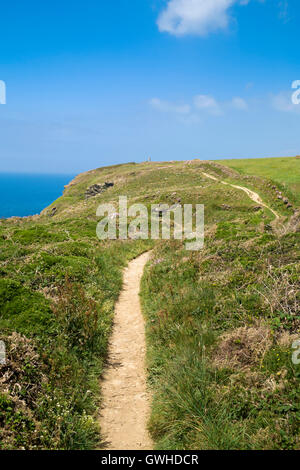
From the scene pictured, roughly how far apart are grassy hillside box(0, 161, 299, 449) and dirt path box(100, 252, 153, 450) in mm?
255

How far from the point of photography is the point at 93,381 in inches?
255

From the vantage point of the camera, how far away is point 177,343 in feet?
23.6

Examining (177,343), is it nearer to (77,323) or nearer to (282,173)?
(77,323)

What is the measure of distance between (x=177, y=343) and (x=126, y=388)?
1556 millimetres

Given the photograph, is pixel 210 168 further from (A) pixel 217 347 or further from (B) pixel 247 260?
(A) pixel 217 347

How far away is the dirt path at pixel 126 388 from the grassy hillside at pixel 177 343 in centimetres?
26

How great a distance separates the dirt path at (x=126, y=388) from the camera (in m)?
5.26

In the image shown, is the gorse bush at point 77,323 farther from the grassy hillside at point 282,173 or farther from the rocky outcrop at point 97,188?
the rocky outcrop at point 97,188

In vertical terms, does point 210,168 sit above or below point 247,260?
above

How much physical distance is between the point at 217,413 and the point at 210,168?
49.6 m

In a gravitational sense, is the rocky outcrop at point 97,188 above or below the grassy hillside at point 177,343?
above

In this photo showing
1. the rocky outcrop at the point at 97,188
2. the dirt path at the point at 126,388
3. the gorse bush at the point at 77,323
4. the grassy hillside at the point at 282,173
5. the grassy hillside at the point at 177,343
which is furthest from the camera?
the rocky outcrop at the point at 97,188

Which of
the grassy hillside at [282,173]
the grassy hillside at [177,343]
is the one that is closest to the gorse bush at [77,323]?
the grassy hillside at [177,343]
